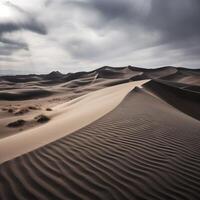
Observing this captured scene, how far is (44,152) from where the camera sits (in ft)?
13.9

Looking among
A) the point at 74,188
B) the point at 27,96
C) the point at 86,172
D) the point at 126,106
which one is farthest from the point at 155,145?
the point at 27,96

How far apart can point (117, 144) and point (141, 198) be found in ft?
5.53

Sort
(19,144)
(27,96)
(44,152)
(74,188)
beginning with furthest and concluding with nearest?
1. (27,96)
2. (19,144)
3. (44,152)
4. (74,188)

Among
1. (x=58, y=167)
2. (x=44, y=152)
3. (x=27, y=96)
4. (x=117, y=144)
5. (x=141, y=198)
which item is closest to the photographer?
(x=141, y=198)

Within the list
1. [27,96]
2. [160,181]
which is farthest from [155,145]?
[27,96]

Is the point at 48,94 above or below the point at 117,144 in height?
below

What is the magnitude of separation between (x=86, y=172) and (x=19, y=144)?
7.67 feet

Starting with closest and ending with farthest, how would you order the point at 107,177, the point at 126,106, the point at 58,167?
the point at 107,177 → the point at 58,167 → the point at 126,106

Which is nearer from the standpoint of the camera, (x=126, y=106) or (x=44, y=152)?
(x=44, y=152)

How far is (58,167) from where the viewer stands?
3.65 m

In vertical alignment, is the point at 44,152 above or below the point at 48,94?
above

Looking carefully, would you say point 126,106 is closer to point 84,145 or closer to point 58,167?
point 84,145

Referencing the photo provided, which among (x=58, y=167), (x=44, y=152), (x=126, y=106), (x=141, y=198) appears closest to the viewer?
(x=141, y=198)

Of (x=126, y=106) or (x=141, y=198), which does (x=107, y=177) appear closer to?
(x=141, y=198)
